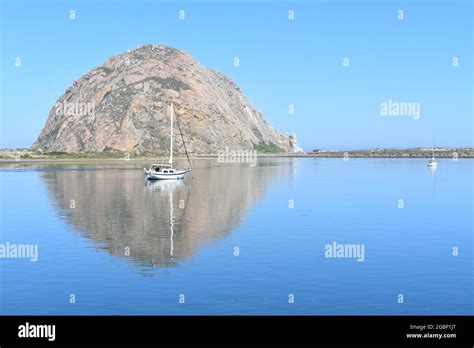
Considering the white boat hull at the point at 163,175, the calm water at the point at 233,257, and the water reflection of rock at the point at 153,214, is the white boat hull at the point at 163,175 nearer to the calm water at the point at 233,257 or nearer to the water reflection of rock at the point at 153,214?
the water reflection of rock at the point at 153,214

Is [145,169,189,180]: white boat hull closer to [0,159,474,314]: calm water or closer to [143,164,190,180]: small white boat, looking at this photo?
[143,164,190,180]: small white boat

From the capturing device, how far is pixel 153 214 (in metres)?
54.3

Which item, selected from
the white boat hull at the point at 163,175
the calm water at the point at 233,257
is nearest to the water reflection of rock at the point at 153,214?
the calm water at the point at 233,257

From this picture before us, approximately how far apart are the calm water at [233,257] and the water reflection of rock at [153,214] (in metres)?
0.15

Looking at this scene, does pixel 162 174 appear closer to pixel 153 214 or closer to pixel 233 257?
pixel 153 214

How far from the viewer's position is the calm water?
2566cm

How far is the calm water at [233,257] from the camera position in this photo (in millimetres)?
25656

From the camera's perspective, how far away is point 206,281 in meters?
29.0

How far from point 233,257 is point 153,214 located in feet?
68.2

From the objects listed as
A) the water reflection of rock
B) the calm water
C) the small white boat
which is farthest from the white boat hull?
the calm water

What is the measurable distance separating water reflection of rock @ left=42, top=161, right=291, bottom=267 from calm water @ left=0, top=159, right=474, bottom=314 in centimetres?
15
